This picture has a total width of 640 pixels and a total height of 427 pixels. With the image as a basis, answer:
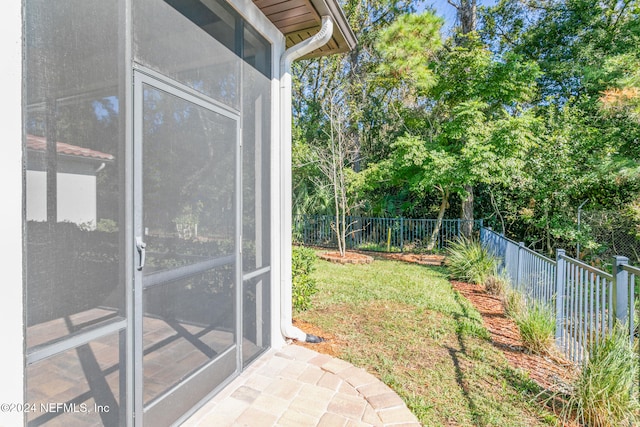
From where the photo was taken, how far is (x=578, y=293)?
10.4ft

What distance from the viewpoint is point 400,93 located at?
1208 cm

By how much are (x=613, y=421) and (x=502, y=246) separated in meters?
4.56

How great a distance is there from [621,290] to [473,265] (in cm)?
391

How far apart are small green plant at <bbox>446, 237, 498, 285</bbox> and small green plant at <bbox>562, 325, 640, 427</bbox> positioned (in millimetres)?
3899

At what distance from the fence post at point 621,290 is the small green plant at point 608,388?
0.96ft

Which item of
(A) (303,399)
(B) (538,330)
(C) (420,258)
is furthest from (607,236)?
(A) (303,399)

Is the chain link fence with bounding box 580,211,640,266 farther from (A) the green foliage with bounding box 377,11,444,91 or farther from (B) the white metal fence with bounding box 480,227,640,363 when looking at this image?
(A) the green foliage with bounding box 377,11,444,91

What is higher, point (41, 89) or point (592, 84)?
point (592, 84)

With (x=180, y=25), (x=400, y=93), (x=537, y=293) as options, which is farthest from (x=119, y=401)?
(x=400, y=93)

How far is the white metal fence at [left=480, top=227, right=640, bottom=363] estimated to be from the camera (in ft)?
8.47

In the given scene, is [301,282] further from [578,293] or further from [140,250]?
[578,293]

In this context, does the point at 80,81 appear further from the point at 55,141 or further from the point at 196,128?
the point at 196,128

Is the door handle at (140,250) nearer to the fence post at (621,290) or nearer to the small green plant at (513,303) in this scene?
the fence post at (621,290)

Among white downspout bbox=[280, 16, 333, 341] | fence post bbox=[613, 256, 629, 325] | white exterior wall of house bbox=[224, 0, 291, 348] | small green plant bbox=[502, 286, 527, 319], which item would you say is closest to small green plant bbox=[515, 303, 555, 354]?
small green plant bbox=[502, 286, 527, 319]
